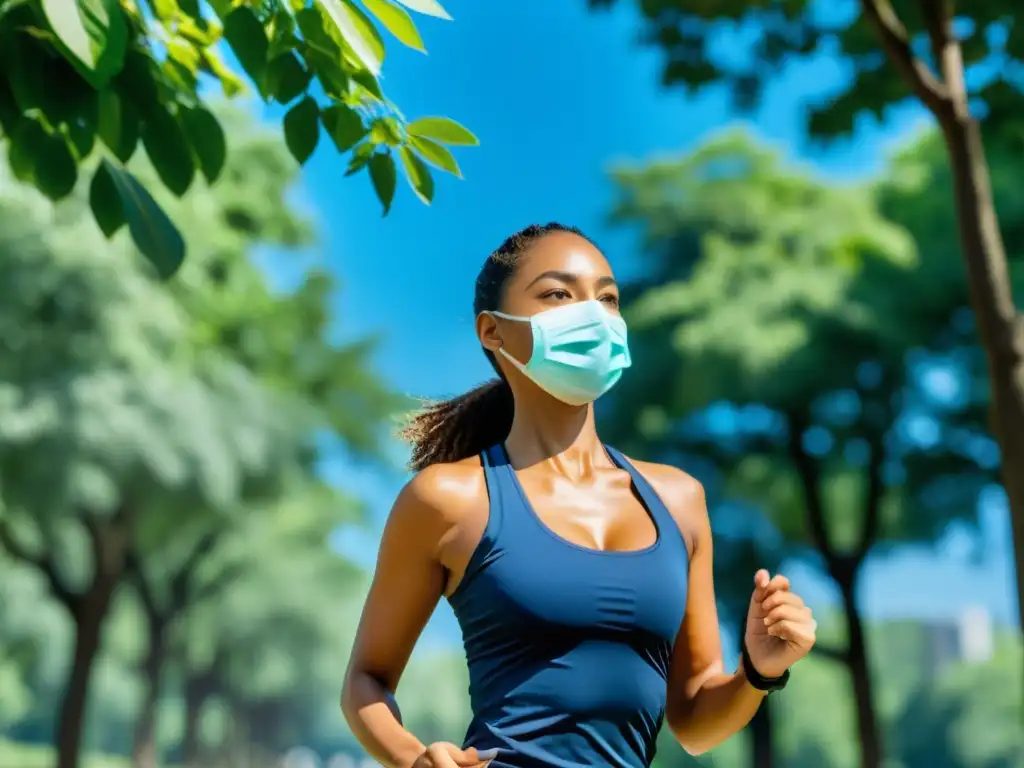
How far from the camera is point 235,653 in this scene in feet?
109

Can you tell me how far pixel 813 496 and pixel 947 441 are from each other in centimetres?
195

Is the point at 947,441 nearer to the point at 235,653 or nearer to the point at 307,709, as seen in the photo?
the point at 235,653

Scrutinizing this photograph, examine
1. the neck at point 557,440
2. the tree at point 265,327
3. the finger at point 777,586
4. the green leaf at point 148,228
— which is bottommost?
the finger at point 777,586

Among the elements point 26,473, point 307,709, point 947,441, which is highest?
point 947,441

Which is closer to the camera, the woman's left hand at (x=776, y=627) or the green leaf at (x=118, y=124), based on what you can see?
the woman's left hand at (x=776, y=627)

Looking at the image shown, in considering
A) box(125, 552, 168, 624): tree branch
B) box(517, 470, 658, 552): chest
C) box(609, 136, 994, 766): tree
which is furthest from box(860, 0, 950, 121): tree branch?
box(125, 552, 168, 624): tree branch

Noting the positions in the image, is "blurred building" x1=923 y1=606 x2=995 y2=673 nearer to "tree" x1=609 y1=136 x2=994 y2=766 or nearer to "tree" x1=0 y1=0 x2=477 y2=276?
"tree" x1=609 y1=136 x2=994 y2=766

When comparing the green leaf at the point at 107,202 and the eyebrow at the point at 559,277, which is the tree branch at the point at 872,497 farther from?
the eyebrow at the point at 559,277

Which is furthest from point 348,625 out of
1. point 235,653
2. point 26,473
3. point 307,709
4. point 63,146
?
point 63,146

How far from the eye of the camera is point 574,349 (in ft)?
8.97

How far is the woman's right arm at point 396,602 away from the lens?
2.56 meters

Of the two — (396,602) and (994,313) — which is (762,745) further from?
(396,602)

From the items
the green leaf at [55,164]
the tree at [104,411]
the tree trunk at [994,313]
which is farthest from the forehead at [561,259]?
the tree at [104,411]

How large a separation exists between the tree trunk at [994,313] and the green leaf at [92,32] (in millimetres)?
5658
